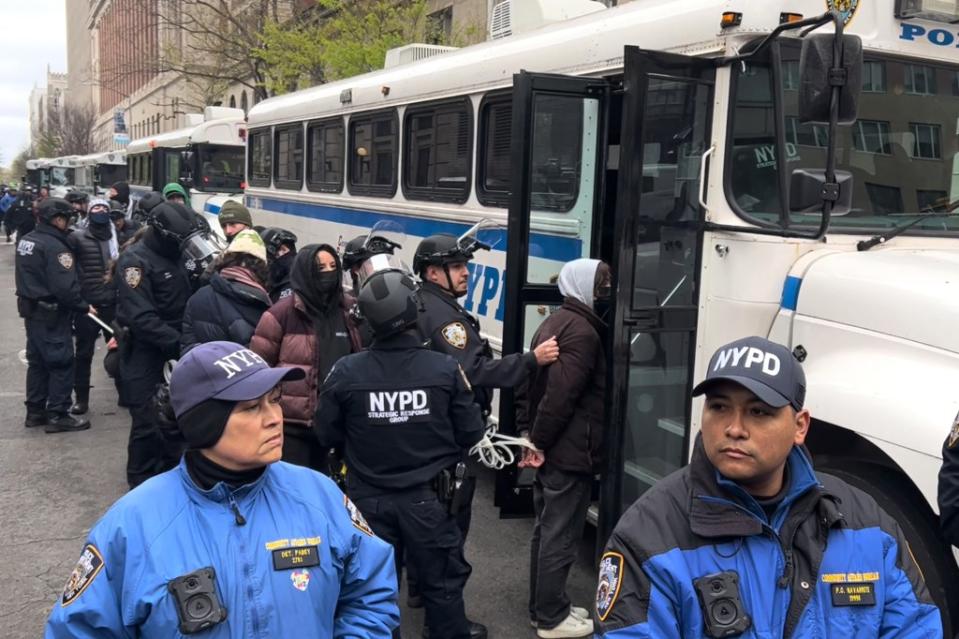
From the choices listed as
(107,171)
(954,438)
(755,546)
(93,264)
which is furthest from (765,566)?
(107,171)

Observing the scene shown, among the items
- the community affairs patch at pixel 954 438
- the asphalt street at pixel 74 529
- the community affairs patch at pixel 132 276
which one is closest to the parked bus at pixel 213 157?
the asphalt street at pixel 74 529

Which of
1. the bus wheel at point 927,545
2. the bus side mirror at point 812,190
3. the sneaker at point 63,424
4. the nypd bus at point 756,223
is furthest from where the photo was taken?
the sneaker at point 63,424

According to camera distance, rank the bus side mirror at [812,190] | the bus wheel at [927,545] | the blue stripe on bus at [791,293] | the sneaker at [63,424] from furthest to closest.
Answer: the sneaker at [63,424]
the blue stripe on bus at [791,293]
the bus side mirror at [812,190]
the bus wheel at [927,545]

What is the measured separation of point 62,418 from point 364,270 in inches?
163

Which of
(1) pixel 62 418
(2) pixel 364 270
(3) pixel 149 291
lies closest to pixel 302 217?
(1) pixel 62 418

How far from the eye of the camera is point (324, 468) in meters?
4.30

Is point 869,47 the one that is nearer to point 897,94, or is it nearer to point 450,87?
point 897,94

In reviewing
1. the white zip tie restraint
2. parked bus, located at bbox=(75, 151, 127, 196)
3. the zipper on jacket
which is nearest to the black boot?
the white zip tie restraint

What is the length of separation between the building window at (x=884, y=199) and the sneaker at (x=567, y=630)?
2.30 meters

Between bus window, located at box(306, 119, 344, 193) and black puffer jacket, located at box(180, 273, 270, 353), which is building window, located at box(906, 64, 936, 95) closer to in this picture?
black puffer jacket, located at box(180, 273, 270, 353)

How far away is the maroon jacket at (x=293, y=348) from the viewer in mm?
4051

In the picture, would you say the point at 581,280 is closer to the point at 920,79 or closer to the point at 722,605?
the point at 920,79

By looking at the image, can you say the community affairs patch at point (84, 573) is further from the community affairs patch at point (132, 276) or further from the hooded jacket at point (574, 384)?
the community affairs patch at point (132, 276)

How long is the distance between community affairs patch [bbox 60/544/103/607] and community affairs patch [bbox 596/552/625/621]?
105 cm
